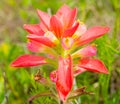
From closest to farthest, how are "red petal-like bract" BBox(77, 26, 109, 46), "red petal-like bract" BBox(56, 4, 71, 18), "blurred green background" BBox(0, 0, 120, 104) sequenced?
"red petal-like bract" BBox(77, 26, 109, 46) → "red petal-like bract" BBox(56, 4, 71, 18) → "blurred green background" BBox(0, 0, 120, 104)

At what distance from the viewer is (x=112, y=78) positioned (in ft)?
6.89

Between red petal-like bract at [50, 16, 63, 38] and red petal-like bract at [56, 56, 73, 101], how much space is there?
0.37 feet

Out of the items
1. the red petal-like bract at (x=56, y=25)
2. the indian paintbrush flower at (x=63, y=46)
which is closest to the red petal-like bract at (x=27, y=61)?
the indian paintbrush flower at (x=63, y=46)

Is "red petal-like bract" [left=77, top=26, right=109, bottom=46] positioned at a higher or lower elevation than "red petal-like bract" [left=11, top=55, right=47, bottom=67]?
higher

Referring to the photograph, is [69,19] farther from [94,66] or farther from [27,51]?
[27,51]

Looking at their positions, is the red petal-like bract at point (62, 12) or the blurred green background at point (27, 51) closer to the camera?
the red petal-like bract at point (62, 12)

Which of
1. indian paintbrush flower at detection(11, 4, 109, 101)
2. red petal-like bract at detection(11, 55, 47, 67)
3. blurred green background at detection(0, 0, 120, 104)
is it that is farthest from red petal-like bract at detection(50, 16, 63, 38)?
blurred green background at detection(0, 0, 120, 104)

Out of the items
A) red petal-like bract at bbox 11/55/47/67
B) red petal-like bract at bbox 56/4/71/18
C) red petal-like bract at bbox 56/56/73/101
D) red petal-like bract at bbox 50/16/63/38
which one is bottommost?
red petal-like bract at bbox 56/56/73/101

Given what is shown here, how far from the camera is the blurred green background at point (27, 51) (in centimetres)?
169

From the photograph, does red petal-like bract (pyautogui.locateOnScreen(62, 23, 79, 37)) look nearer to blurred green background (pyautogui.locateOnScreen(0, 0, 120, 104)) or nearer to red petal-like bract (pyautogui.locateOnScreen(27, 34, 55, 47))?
red petal-like bract (pyautogui.locateOnScreen(27, 34, 55, 47))

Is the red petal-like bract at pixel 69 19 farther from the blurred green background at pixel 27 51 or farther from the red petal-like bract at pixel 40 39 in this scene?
the blurred green background at pixel 27 51

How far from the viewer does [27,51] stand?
86.0 inches

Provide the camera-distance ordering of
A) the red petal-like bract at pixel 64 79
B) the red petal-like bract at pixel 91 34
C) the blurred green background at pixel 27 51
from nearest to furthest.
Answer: the red petal-like bract at pixel 64 79
the red petal-like bract at pixel 91 34
the blurred green background at pixel 27 51

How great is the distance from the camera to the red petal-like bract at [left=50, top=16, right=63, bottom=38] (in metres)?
1.31
